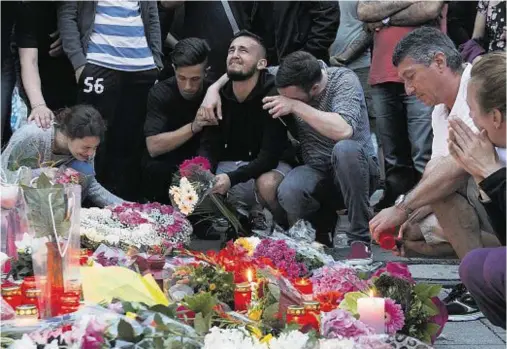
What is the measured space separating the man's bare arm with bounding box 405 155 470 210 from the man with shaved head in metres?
1.81

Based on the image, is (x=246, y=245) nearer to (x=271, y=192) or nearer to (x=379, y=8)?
(x=271, y=192)

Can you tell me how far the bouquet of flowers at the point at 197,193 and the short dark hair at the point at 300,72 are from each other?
695mm

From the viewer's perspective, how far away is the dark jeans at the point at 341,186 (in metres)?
5.78

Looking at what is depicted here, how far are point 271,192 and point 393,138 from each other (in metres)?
0.88

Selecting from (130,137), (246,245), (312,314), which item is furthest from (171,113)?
(312,314)

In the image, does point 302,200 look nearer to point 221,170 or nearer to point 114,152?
point 221,170

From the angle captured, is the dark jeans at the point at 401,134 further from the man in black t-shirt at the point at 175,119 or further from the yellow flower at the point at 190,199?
the yellow flower at the point at 190,199

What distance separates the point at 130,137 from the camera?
6.63 metres

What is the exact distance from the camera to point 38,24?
6.46m

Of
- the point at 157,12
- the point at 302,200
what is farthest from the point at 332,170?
the point at 157,12

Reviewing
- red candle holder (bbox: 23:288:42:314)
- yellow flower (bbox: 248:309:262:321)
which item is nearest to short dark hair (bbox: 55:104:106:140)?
red candle holder (bbox: 23:288:42:314)

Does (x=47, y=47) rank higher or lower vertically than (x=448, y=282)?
higher

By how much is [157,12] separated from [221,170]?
121cm

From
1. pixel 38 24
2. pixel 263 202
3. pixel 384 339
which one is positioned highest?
pixel 38 24
